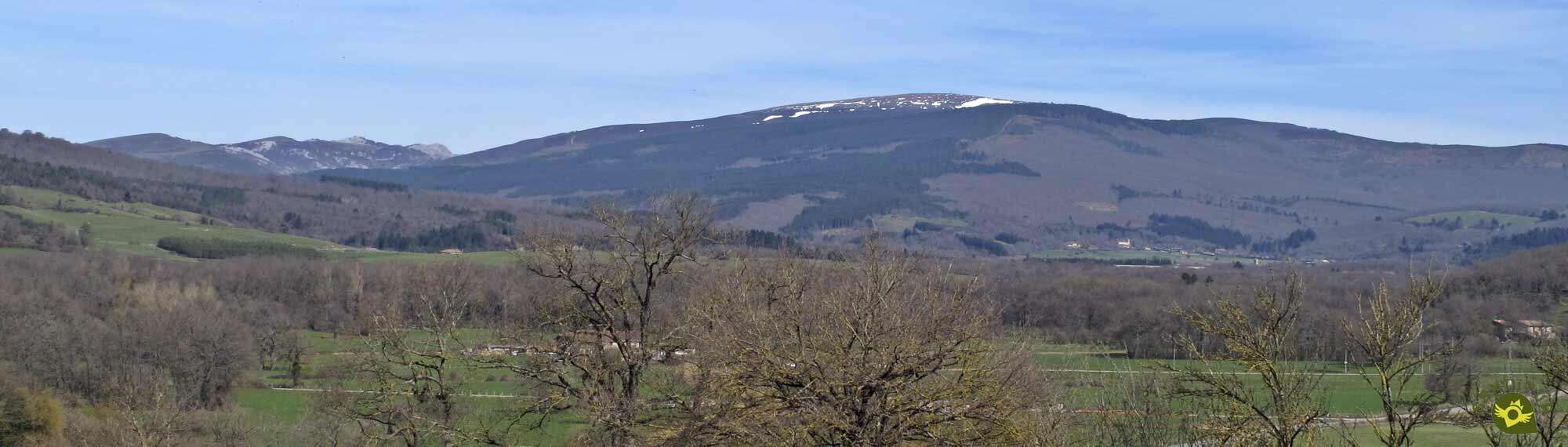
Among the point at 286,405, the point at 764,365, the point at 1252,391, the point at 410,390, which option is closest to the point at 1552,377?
the point at 1252,391

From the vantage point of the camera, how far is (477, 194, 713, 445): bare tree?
2797 cm

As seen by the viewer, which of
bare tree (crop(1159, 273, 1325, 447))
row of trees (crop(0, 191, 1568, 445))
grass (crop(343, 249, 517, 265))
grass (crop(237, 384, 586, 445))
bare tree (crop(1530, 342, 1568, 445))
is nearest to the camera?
bare tree (crop(1530, 342, 1568, 445))

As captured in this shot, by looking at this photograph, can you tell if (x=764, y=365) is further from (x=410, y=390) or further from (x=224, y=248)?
(x=224, y=248)

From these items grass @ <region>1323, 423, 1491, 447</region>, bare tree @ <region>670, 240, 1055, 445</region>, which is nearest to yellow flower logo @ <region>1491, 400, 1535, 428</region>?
bare tree @ <region>670, 240, 1055, 445</region>

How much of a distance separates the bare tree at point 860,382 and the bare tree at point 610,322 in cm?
264

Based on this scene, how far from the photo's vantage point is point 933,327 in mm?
24266

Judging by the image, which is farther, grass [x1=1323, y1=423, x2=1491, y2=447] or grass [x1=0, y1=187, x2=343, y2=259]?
grass [x1=0, y1=187, x2=343, y2=259]

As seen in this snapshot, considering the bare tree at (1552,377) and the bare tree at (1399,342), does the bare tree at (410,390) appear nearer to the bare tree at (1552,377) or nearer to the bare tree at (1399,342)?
the bare tree at (1399,342)

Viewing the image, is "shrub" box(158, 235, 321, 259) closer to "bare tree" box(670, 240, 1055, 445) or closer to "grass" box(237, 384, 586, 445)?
"grass" box(237, 384, 586, 445)

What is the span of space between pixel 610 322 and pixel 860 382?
10.00 metres

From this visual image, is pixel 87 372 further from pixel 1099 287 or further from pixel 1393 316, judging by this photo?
pixel 1099 287

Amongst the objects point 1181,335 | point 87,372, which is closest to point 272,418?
point 87,372

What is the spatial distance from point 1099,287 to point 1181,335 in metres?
106

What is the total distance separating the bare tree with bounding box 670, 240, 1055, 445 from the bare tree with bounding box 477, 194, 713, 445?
2637 millimetres
